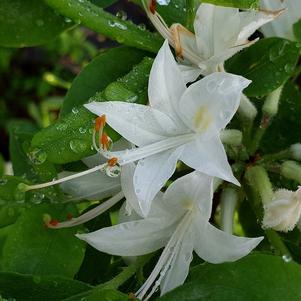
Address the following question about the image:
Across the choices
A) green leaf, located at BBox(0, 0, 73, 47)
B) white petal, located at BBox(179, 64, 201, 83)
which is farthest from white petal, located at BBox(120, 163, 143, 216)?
green leaf, located at BBox(0, 0, 73, 47)

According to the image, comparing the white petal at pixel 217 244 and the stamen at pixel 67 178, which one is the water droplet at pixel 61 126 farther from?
the white petal at pixel 217 244

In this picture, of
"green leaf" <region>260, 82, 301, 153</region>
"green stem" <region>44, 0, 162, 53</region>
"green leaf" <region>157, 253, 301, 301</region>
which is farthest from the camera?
"green leaf" <region>260, 82, 301, 153</region>

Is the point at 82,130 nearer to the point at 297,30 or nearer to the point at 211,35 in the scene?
the point at 211,35

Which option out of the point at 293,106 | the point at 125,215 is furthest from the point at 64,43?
the point at 125,215

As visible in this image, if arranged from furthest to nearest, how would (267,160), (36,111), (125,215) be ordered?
(36,111) < (267,160) < (125,215)

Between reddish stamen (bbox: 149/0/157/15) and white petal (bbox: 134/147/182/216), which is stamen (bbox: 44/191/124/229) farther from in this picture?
reddish stamen (bbox: 149/0/157/15)

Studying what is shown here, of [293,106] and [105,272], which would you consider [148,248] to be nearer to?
[105,272]

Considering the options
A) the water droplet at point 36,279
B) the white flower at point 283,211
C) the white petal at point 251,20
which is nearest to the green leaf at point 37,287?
the water droplet at point 36,279
